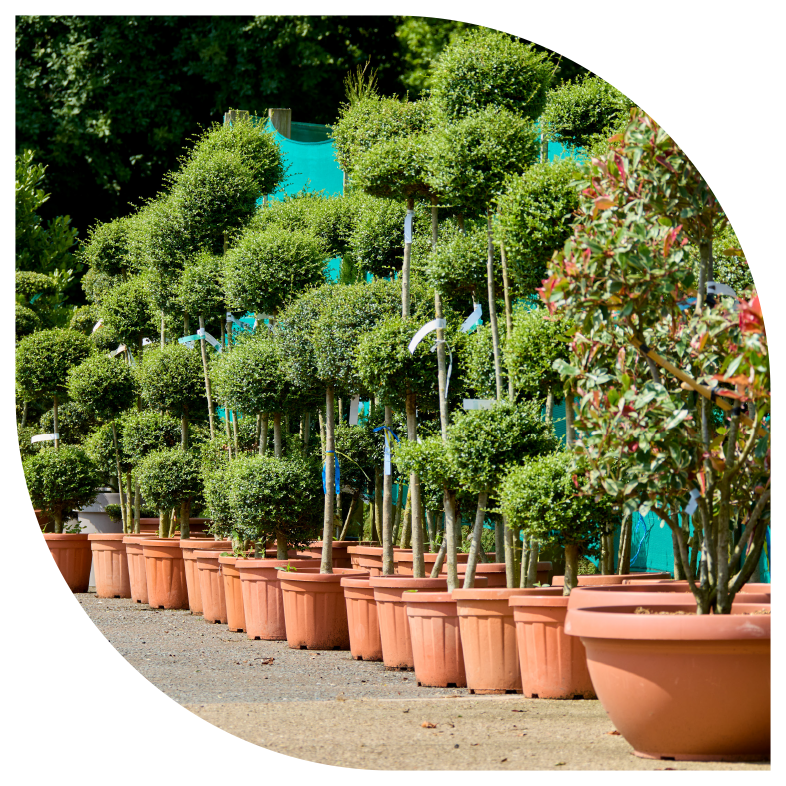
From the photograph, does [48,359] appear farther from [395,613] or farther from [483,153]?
[483,153]

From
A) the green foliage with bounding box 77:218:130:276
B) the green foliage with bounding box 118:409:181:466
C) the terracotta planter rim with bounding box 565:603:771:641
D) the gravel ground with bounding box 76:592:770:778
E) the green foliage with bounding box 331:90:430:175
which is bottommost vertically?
the gravel ground with bounding box 76:592:770:778

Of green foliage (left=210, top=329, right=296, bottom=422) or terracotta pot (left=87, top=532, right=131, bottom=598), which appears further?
terracotta pot (left=87, top=532, right=131, bottom=598)

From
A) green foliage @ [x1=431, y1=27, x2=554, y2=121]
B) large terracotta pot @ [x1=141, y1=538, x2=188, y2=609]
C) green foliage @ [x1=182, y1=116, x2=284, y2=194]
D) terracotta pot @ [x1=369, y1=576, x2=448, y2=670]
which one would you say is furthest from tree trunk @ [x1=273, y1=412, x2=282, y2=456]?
green foliage @ [x1=431, y1=27, x2=554, y2=121]

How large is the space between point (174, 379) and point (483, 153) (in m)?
3.74

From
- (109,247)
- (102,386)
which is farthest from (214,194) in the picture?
(109,247)

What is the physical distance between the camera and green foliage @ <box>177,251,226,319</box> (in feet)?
24.1

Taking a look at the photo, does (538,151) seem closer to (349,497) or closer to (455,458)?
(455,458)

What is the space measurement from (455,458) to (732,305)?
1.58 m

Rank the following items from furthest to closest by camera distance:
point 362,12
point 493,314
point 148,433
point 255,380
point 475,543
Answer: point 148,433
point 255,380
point 475,543
point 493,314
point 362,12

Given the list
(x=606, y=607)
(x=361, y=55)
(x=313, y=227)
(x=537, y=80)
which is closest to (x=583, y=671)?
(x=606, y=607)

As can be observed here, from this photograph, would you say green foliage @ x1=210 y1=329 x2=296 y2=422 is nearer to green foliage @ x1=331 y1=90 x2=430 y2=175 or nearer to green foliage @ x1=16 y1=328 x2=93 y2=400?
green foliage @ x1=331 y1=90 x2=430 y2=175

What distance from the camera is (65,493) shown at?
28.6 ft

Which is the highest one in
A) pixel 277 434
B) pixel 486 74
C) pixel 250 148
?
pixel 250 148

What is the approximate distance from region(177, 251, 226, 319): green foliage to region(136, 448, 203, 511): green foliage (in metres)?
1.05
